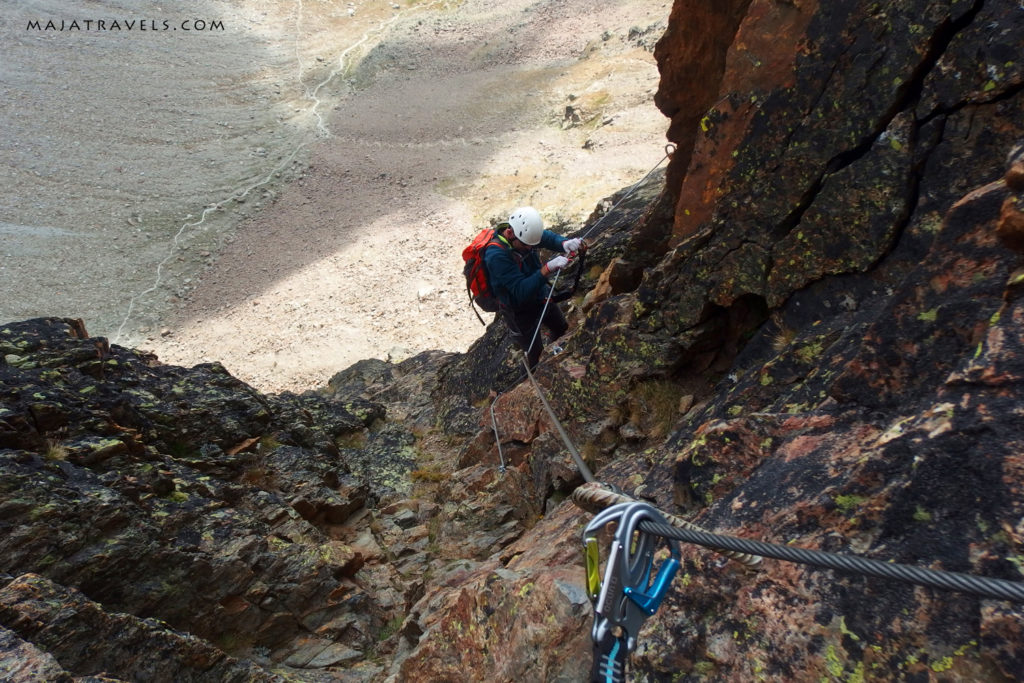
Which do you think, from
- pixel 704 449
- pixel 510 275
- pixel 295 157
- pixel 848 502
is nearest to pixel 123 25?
pixel 295 157

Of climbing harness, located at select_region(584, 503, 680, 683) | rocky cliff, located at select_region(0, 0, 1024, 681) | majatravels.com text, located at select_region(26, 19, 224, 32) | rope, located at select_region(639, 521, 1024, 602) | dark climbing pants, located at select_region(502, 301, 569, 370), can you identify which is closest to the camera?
rope, located at select_region(639, 521, 1024, 602)

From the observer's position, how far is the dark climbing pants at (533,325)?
10984mm

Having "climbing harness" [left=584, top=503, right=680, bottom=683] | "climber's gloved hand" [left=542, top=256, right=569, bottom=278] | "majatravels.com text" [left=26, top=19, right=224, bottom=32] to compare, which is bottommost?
"climbing harness" [left=584, top=503, right=680, bottom=683]

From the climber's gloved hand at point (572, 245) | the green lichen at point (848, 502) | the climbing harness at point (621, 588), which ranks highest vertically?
the climber's gloved hand at point (572, 245)

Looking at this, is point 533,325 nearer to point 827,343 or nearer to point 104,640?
point 827,343

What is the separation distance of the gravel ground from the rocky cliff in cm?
1667

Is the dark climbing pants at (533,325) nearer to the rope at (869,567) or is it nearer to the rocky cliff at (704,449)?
the rocky cliff at (704,449)

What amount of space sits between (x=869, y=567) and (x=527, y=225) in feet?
25.1

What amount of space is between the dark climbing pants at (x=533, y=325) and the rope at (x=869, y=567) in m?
8.30

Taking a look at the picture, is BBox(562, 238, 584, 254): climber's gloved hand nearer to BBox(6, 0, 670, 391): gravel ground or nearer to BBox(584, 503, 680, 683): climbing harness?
BBox(584, 503, 680, 683): climbing harness

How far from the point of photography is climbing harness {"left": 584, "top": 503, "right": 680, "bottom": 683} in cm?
235

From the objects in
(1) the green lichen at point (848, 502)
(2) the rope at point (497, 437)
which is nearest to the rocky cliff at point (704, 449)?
(1) the green lichen at point (848, 502)

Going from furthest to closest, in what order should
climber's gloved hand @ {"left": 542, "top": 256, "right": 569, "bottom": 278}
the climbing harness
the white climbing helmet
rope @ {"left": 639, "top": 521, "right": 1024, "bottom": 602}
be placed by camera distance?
the white climbing helmet < climber's gloved hand @ {"left": 542, "top": 256, "right": 569, "bottom": 278} < the climbing harness < rope @ {"left": 639, "top": 521, "right": 1024, "bottom": 602}

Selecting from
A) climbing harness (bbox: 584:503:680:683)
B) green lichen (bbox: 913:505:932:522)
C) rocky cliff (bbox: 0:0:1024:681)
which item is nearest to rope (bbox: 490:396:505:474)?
rocky cliff (bbox: 0:0:1024:681)
